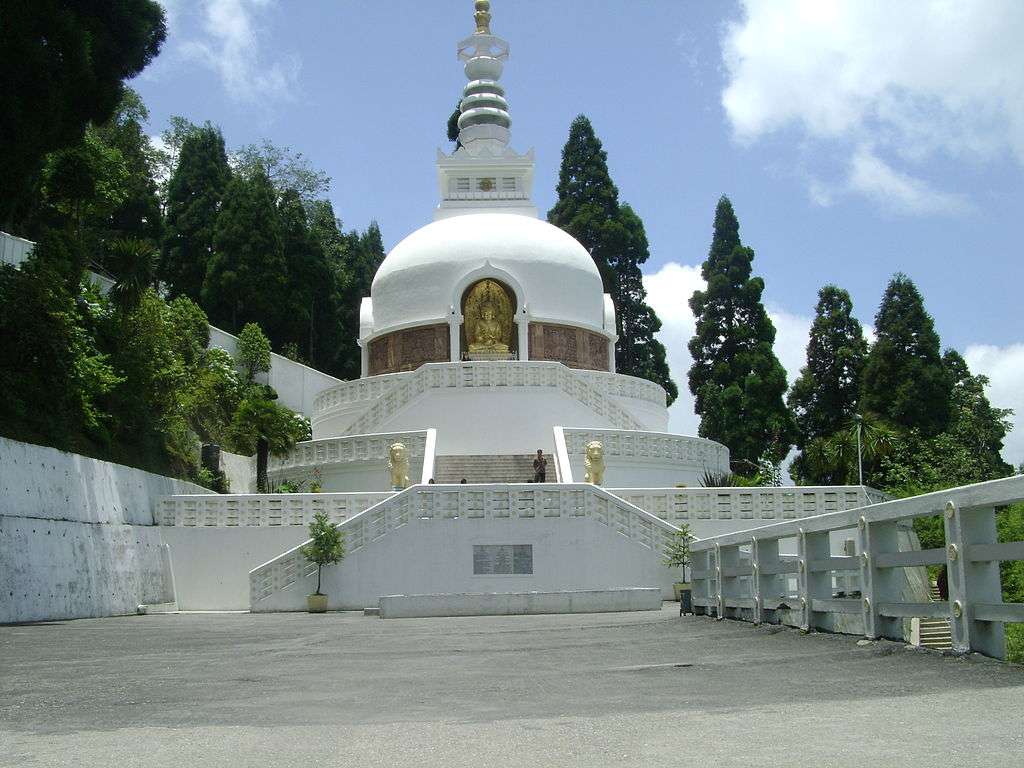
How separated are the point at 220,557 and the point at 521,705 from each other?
17.5m

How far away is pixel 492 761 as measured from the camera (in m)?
4.86

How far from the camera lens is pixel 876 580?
29.1ft

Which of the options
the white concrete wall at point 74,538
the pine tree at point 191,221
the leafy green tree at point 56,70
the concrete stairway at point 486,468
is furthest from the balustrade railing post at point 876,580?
the pine tree at point 191,221

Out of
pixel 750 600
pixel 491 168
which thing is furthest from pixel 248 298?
pixel 750 600

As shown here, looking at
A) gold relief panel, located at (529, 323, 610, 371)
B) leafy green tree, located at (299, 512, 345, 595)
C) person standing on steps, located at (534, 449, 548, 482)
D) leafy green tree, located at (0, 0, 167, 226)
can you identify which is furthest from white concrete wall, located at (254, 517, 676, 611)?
gold relief panel, located at (529, 323, 610, 371)

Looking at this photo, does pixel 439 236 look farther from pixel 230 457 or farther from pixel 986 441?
pixel 986 441

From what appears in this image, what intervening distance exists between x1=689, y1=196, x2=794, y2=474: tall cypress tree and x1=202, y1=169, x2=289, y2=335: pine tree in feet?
62.5

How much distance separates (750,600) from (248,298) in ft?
139

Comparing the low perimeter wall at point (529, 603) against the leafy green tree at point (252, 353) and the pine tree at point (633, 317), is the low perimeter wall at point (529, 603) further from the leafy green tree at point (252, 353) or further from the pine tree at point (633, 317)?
the pine tree at point (633, 317)

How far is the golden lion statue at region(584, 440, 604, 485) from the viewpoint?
25797mm

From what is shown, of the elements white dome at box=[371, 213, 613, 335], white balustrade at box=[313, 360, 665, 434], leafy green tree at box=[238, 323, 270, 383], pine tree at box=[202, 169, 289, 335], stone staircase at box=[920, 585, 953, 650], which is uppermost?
pine tree at box=[202, 169, 289, 335]

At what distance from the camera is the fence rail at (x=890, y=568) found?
701cm

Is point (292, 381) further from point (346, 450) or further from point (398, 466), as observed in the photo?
point (398, 466)

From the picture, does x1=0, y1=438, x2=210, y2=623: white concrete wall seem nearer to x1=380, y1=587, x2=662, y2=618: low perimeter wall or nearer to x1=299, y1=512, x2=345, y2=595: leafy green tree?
x1=299, y1=512, x2=345, y2=595: leafy green tree
